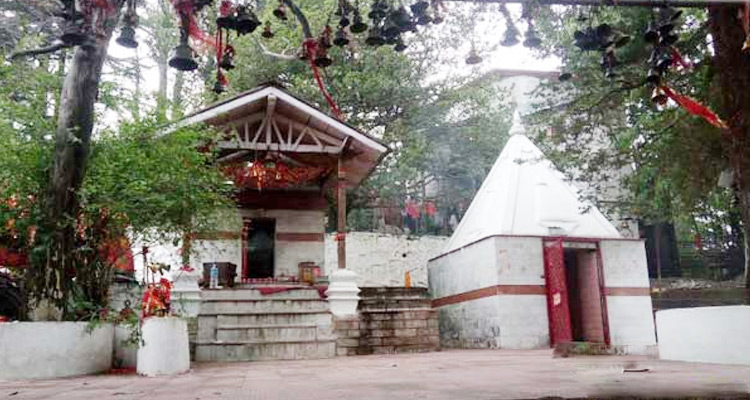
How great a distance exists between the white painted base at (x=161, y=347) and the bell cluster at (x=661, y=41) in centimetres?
597

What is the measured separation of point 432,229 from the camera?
76.4ft

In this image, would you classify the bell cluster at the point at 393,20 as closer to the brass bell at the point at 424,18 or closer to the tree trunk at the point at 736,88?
the brass bell at the point at 424,18

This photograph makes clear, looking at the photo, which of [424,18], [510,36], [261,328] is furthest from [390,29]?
[261,328]

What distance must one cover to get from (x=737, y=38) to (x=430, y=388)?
4.60 meters

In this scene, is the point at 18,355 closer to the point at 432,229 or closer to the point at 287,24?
the point at 287,24

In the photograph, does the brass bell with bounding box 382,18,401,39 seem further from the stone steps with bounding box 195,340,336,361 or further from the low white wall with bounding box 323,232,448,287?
the low white wall with bounding box 323,232,448,287

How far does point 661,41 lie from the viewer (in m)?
5.90

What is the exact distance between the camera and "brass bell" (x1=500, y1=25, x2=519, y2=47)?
6109 mm

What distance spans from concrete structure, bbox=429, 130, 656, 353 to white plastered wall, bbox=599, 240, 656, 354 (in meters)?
0.02

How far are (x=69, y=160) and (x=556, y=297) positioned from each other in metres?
10.1

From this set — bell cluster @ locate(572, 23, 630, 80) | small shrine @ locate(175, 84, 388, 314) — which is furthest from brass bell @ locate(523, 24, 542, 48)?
small shrine @ locate(175, 84, 388, 314)

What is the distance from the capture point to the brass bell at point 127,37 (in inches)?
216

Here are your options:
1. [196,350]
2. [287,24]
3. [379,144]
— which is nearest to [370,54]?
[287,24]

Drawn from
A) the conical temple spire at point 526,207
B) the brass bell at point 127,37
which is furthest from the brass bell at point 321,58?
the conical temple spire at point 526,207
